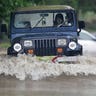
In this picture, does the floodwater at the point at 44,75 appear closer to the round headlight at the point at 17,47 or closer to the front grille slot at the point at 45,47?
the round headlight at the point at 17,47

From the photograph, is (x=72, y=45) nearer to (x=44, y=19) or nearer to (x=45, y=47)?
(x=45, y=47)

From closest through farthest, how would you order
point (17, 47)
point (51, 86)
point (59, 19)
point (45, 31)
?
point (51, 86), point (17, 47), point (45, 31), point (59, 19)

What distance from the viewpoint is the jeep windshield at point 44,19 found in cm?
1866

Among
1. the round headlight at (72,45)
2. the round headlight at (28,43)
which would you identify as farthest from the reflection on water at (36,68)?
the round headlight at (72,45)

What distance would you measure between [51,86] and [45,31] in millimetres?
3376

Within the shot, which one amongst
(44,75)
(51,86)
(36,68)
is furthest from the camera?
(36,68)

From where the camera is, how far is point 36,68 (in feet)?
53.8

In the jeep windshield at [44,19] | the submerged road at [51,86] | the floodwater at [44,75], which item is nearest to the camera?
the submerged road at [51,86]

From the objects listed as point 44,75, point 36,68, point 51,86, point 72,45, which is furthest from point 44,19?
point 51,86

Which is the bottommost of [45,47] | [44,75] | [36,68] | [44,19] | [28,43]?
[44,75]

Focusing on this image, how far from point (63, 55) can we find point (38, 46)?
2.53ft

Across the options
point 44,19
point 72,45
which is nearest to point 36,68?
point 72,45

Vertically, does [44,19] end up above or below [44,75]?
above

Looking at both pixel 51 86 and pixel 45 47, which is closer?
pixel 51 86
